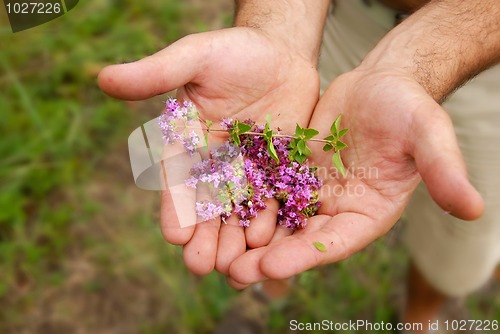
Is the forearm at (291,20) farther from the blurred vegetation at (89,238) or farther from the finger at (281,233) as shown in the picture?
the blurred vegetation at (89,238)

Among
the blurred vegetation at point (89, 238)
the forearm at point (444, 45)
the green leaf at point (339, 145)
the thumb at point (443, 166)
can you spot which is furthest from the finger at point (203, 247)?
the blurred vegetation at point (89, 238)

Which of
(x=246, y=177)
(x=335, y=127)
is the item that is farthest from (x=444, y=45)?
(x=246, y=177)

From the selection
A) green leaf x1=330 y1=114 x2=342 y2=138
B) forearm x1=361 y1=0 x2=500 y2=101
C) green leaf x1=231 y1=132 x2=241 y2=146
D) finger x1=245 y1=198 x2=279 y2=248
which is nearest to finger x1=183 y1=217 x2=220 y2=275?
finger x1=245 y1=198 x2=279 y2=248

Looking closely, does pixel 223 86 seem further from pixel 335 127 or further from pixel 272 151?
pixel 335 127

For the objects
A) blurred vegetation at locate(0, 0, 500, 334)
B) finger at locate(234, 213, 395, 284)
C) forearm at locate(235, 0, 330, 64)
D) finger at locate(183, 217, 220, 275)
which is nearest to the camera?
finger at locate(234, 213, 395, 284)

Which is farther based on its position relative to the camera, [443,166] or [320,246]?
[320,246]

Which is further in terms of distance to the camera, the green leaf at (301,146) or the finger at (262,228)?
the green leaf at (301,146)

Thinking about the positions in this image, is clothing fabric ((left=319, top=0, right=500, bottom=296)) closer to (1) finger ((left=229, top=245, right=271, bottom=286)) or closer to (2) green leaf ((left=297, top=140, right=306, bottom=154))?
(2) green leaf ((left=297, top=140, right=306, bottom=154))
